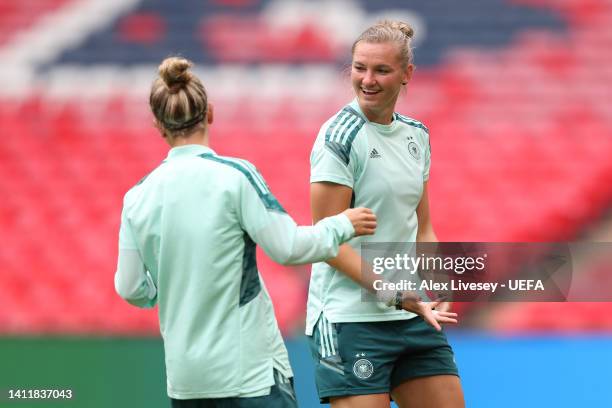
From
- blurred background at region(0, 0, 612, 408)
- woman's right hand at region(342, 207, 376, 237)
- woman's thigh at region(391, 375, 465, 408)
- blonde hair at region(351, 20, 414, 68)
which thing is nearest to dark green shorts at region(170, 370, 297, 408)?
woman's right hand at region(342, 207, 376, 237)

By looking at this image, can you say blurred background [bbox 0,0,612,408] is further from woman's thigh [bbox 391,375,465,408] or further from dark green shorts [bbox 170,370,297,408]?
dark green shorts [bbox 170,370,297,408]

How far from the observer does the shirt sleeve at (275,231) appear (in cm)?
232

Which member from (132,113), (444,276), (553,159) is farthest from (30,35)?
(444,276)

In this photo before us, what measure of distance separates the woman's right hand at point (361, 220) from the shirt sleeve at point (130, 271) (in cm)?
54

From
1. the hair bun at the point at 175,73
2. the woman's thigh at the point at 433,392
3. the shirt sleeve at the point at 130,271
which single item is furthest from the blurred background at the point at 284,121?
the hair bun at the point at 175,73

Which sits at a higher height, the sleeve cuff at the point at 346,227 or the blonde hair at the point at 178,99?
the blonde hair at the point at 178,99

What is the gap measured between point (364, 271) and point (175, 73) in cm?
80

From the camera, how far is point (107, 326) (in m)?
6.58

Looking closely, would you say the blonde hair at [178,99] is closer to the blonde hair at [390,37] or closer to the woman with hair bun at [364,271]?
the woman with hair bun at [364,271]

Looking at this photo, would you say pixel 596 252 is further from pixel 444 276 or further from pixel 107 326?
pixel 444 276

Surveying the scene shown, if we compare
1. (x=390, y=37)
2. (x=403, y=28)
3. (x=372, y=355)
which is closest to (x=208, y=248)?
(x=372, y=355)

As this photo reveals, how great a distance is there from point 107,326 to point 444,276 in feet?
13.2

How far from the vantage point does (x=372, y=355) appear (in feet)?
9.18

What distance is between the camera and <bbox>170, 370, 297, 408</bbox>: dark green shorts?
7.82 ft
